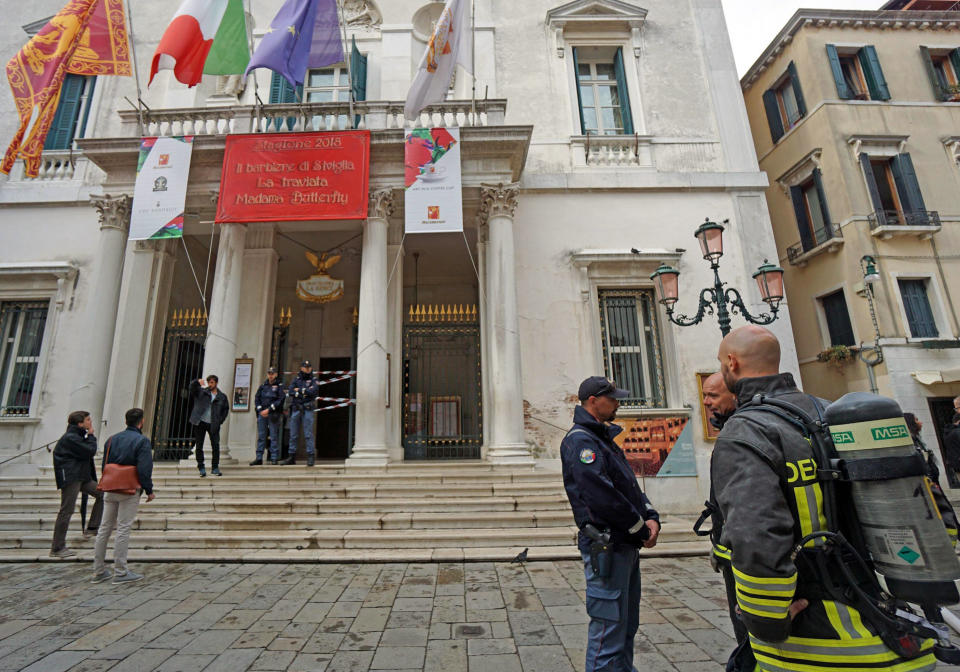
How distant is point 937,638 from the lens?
139cm

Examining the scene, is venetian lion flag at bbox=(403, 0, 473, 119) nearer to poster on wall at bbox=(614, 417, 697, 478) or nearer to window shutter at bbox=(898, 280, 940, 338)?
poster on wall at bbox=(614, 417, 697, 478)

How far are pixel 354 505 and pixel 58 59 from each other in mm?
9947

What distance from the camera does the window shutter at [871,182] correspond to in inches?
483

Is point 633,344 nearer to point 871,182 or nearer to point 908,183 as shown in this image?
point 871,182

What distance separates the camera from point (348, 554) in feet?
19.3

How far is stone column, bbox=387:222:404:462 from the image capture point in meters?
10.1

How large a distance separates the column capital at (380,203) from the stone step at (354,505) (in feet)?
18.5

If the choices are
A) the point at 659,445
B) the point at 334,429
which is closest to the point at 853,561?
the point at 659,445

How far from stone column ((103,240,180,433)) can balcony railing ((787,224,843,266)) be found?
53.5ft

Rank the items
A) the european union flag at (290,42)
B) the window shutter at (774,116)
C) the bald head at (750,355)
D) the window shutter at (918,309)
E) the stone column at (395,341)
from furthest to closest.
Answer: the window shutter at (774,116)
the window shutter at (918,309)
the stone column at (395,341)
the european union flag at (290,42)
the bald head at (750,355)

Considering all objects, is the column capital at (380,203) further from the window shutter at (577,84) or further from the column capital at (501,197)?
the window shutter at (577,84)

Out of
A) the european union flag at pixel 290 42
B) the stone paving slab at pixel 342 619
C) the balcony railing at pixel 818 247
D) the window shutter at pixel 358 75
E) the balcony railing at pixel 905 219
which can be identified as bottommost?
the stone paving slab at pixel 342 619

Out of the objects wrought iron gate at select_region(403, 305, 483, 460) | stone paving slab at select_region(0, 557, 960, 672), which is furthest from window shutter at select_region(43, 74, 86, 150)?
stone paving slab at select_region(0, 557, 960, 672)

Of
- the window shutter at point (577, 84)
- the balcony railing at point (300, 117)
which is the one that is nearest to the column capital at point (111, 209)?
the balcony railing at point (300, 117)
